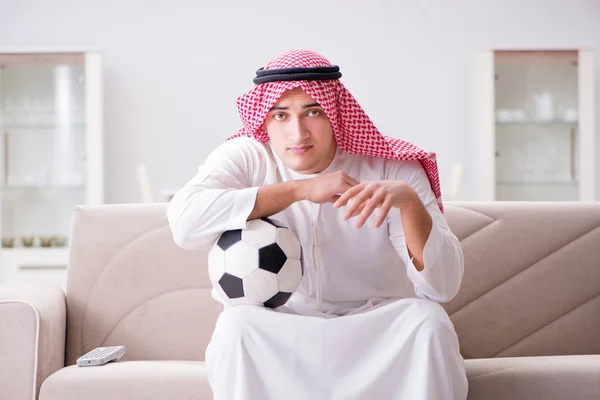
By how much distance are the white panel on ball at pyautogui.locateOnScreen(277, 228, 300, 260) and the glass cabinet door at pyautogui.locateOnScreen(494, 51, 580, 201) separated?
4.19 metres

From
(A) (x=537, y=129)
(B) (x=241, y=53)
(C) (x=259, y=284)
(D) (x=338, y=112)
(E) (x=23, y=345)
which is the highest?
(B) (x=241, y=53)

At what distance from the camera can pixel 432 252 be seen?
6.58 feet

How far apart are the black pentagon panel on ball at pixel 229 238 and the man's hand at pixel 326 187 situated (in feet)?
0.65

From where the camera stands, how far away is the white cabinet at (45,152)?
5.75 metres

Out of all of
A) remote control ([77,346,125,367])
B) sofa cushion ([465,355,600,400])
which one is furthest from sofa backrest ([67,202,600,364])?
sofa cushion ([465,355,600,400])

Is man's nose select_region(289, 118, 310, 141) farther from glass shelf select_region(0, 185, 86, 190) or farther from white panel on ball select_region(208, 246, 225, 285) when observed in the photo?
glass shelf select_region(0, 185, 86, 190)

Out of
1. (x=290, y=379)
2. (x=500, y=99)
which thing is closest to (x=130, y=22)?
(x=500, y=99)

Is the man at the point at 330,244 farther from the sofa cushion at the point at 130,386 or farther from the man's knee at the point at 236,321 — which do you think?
the sofa cushion at the point at 130,386

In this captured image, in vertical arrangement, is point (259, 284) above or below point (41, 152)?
below

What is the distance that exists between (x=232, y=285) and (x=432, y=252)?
53 centimetres

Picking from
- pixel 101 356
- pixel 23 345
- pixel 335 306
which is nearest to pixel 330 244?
pixel 335 306

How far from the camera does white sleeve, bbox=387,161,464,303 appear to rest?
2016mm

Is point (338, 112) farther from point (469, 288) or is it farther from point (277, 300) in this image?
point (469, 288)

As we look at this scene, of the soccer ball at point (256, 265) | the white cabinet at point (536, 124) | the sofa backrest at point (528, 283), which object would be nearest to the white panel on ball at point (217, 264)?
the soccer ball at point (256, 265)
